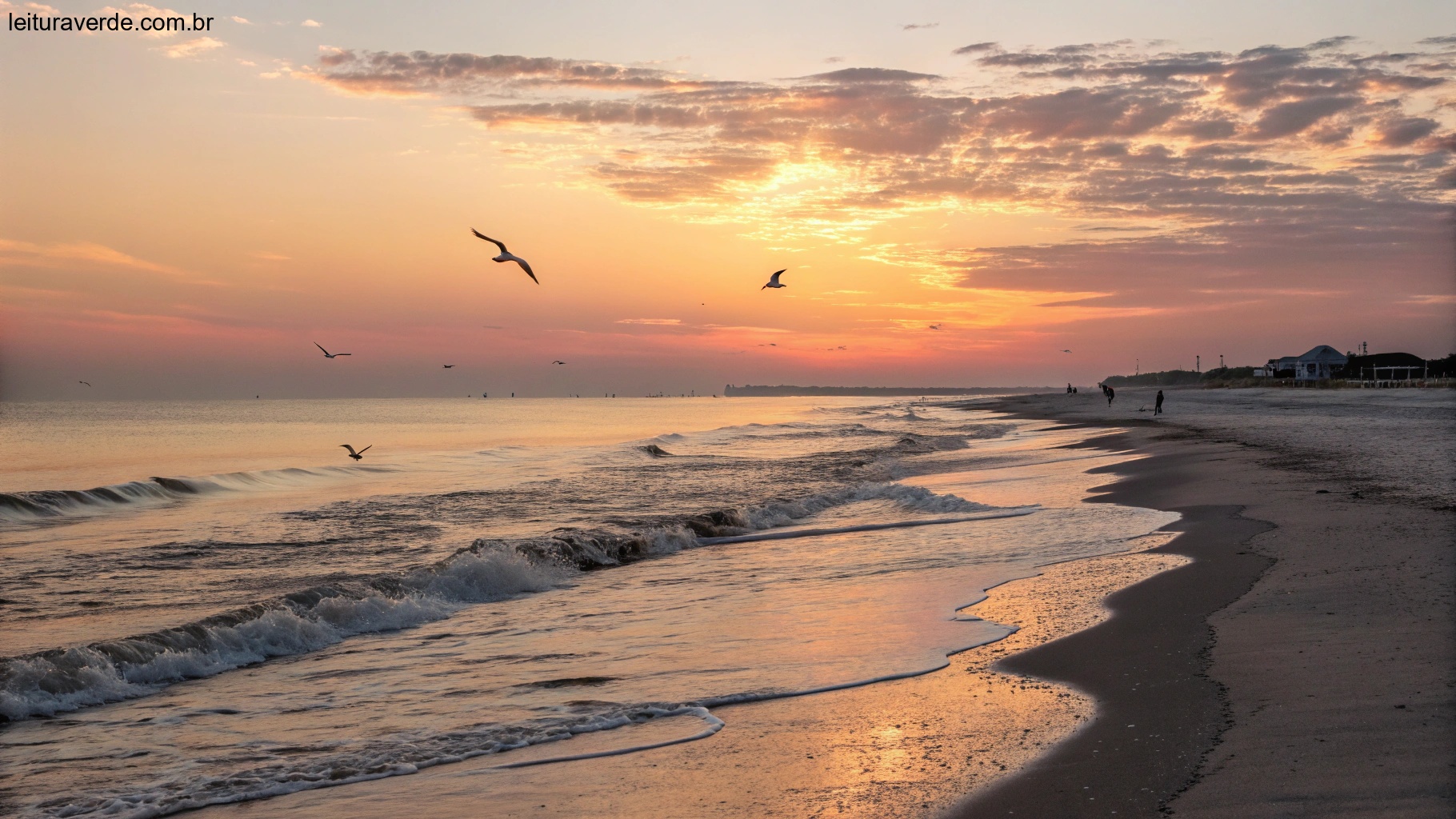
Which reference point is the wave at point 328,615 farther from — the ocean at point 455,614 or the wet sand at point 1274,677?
the wet sand at point 1274,677

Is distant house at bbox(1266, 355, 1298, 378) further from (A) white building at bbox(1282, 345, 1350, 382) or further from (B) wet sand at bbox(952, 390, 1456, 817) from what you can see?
(B) wet sand at bbox(952, 390, 1456, 817)

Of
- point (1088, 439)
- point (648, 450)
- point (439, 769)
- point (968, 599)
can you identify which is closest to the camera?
point (439, 769)

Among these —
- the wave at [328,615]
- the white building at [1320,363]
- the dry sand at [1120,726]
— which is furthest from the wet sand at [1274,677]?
the white building at [1320,363]

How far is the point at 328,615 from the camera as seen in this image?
10.9m

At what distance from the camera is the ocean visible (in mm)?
6410

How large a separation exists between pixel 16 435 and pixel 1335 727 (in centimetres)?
7728

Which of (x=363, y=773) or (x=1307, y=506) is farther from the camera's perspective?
(x=1307, y=506)

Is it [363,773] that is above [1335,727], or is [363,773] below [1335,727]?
below

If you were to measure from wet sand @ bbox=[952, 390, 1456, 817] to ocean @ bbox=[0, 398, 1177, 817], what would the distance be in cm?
143

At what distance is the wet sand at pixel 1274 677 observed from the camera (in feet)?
14.6

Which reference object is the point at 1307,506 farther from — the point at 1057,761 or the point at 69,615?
the point at 69,615

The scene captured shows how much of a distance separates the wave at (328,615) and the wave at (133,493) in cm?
1340

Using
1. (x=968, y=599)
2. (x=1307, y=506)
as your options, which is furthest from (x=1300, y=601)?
(x=1307, y=506)

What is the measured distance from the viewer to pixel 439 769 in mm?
5879
